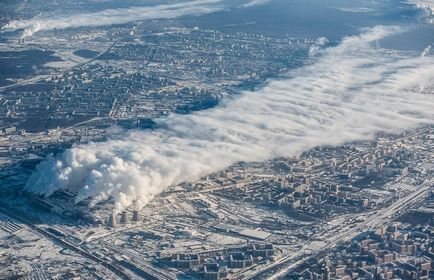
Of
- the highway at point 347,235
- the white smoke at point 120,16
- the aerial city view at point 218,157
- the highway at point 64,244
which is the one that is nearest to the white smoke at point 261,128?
the aerial city view at point 218,157

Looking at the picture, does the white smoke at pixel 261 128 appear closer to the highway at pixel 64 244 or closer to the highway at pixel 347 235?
the highway at pixel 64 244

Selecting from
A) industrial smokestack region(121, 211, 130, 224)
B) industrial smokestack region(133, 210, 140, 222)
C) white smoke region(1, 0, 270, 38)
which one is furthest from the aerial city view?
white smoke region(1, 0, 270, 38)

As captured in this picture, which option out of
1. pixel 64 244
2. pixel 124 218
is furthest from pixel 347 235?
pixel 64 244

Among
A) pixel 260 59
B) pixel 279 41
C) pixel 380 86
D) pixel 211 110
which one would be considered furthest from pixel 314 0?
pixel 211 110

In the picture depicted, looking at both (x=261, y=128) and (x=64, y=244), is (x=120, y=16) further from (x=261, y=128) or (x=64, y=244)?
(x=64, y=244)

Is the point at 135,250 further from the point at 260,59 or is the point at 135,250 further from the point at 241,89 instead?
the point at 260,59

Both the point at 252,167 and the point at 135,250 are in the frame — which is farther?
the point at 252,167

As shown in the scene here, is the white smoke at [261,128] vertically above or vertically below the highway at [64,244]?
above
